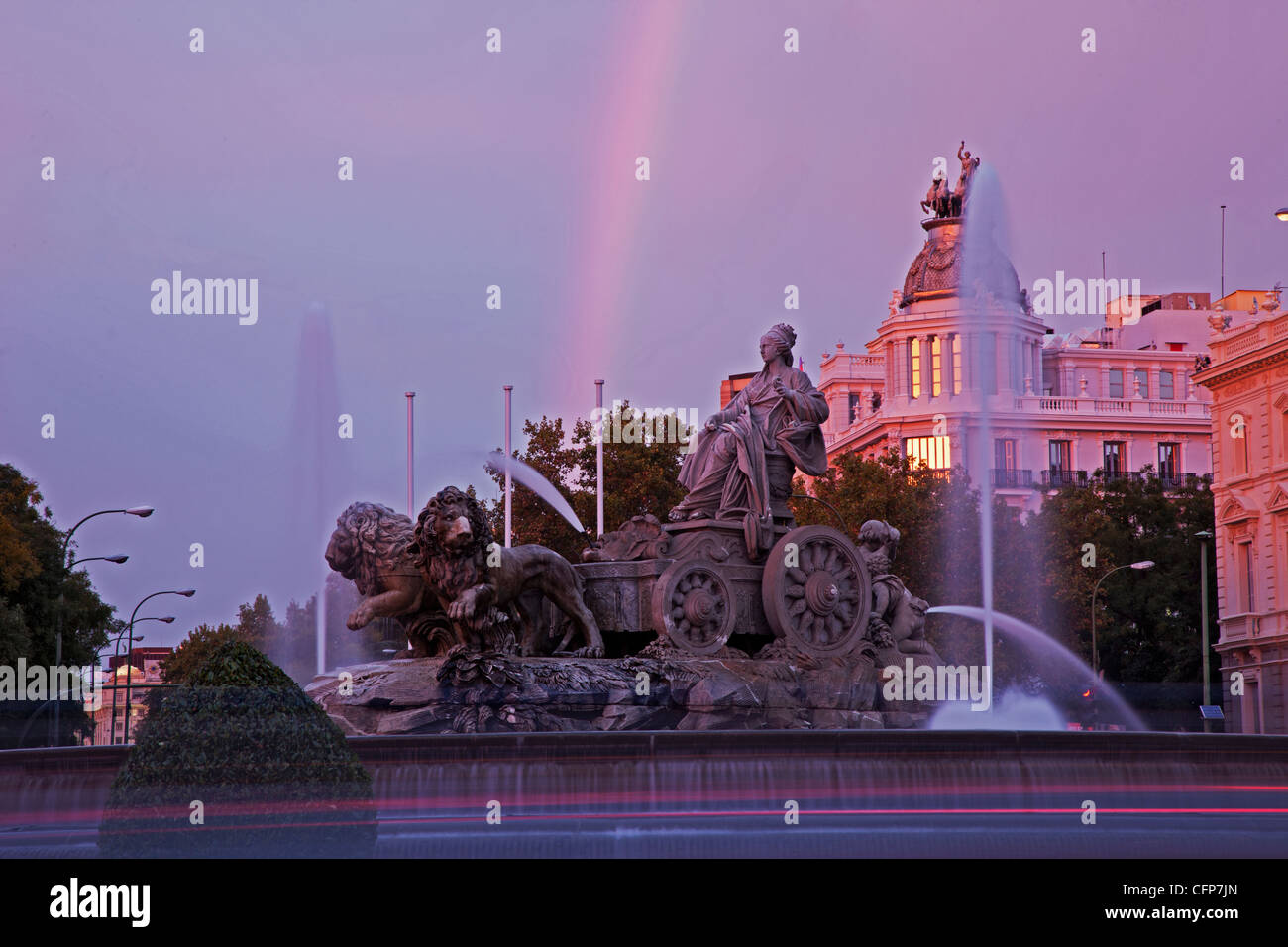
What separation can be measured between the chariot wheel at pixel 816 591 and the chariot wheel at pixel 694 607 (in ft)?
1.69

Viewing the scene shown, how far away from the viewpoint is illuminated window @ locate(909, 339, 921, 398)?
356 ft

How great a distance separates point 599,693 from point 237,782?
5.44 metres

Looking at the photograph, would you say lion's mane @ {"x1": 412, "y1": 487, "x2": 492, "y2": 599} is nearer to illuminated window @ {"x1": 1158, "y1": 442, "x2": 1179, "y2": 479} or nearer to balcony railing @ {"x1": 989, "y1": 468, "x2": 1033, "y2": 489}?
balcony railing @ {"x1": 989, "y1": 468, "x2": 1033, "y2": 489}

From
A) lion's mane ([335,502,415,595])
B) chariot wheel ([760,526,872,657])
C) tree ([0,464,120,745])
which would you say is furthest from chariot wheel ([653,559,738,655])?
tree ([0,464,120,745])

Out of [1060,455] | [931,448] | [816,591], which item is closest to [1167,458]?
[1060,455]

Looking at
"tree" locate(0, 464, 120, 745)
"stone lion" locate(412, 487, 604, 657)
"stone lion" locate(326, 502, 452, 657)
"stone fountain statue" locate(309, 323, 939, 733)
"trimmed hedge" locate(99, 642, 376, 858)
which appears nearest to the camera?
"trimmed hedge" locate(99, 642, 376, 858)

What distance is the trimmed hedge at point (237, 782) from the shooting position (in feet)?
34.8

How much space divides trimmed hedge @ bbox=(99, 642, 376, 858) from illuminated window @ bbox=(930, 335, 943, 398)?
97961 mm

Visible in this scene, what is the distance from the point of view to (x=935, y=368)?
107750 millimetres

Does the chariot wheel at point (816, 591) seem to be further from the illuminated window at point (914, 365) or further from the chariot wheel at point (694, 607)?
the illuminated window at point (914, 365)

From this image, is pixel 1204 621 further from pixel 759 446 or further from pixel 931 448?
pixel 931 448

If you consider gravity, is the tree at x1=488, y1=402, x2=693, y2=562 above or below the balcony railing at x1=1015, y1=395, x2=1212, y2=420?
below

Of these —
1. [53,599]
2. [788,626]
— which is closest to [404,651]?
[788,626]
